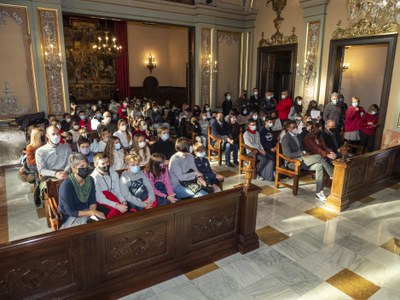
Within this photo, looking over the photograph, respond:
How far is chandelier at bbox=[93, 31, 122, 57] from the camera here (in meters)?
13.8

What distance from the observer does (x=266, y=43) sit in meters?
11.0

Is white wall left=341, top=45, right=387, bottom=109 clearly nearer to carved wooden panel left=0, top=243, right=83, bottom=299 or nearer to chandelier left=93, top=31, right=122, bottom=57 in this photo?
chandelier left=93, top=31, right=122, bottom=57

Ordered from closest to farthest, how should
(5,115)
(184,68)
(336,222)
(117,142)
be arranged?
1. (336,222)
2. (117,142)
3. (5,115)
4. (184,68)

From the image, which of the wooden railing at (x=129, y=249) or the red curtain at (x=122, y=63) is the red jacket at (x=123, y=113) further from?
the wooden railing at (x=129, y=249)

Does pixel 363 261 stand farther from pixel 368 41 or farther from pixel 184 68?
pixel 184 68

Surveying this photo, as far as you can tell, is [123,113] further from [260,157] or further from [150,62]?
[150,62]

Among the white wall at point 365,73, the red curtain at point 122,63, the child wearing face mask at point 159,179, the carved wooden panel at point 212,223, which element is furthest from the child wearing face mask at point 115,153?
the red curtain at point 122,63

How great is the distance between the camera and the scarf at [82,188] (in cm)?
319

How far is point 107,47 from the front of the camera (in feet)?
46.0

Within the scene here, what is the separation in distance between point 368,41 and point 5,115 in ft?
32.1

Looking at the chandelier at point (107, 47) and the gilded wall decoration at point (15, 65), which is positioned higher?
the chandelier at point (107, 47)

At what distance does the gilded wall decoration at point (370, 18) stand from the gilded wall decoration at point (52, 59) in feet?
26.0

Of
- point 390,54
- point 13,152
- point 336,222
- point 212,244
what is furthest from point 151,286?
point 390,54

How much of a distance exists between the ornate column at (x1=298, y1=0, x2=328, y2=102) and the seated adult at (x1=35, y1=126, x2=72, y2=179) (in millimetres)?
7700
